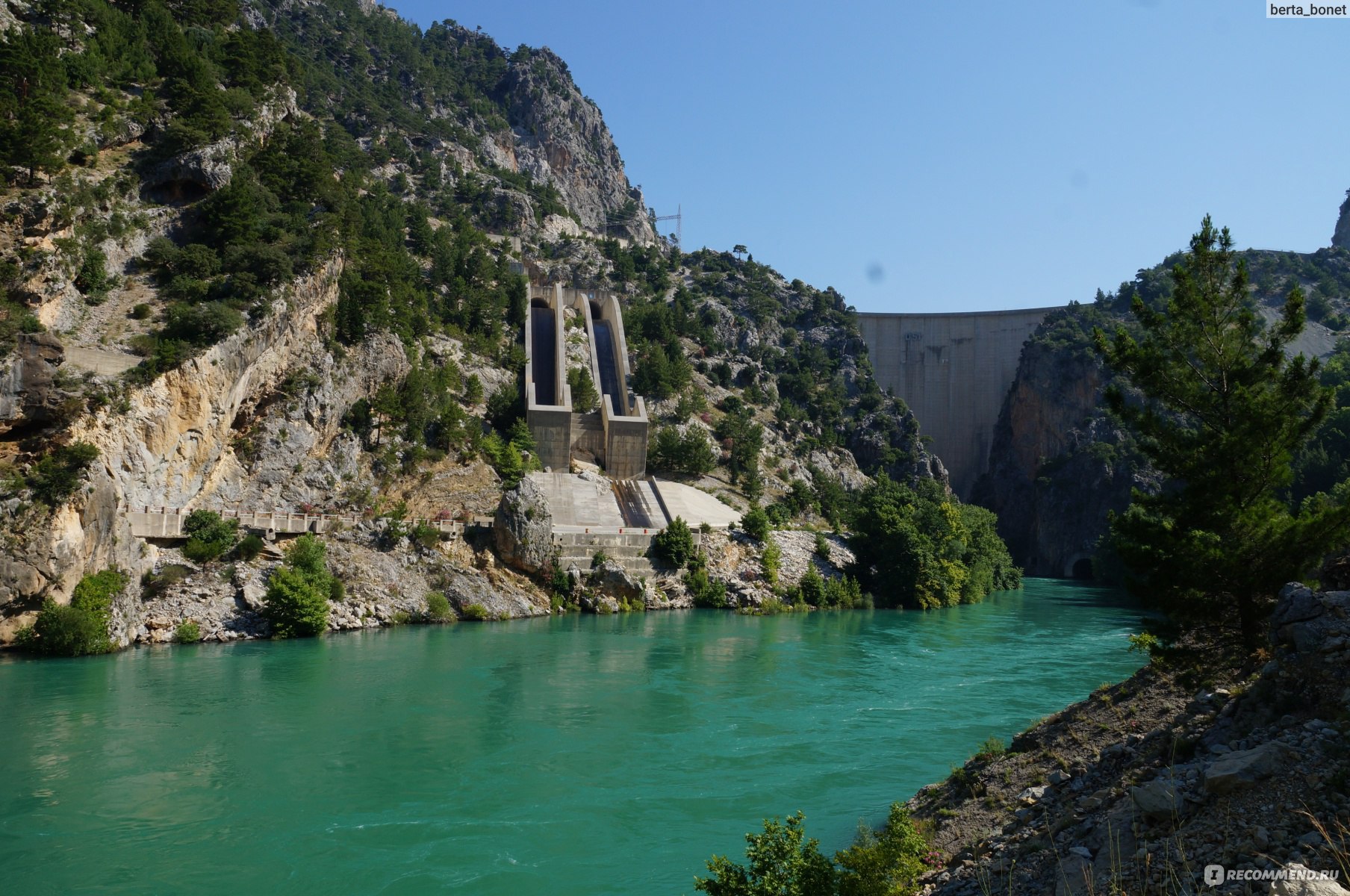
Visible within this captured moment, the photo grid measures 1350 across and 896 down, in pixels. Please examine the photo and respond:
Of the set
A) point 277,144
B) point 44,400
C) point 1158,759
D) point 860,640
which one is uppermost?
point 277,144

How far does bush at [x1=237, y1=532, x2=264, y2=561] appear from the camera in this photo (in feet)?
94.1

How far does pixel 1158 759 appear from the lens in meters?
9.19

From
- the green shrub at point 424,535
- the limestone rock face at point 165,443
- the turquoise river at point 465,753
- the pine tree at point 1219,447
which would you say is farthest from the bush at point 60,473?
the pine tree at point 1219,447

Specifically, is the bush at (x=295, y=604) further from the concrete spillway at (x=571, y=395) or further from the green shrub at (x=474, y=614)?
the concrete spillway at (x=571, y=395)

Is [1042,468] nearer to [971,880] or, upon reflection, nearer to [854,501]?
[854,501]

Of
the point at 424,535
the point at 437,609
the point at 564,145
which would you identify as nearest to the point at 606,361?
the point at 424,535

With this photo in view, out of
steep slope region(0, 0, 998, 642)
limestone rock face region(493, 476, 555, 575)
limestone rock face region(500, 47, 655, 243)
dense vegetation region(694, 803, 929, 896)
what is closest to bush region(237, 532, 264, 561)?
steep slope region(0, 0, 998, 642)

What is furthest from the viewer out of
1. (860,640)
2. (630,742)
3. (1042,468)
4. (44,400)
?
(1042,468)

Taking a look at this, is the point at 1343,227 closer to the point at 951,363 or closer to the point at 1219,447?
the point at 951,363

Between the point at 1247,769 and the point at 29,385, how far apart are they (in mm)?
28932

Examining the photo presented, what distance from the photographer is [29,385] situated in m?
24.2

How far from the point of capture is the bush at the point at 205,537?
27.6m

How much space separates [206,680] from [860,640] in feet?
65.7

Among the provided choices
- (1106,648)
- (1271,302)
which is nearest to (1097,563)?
(1106,648)
